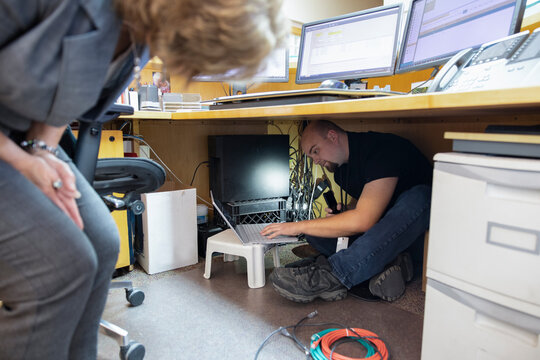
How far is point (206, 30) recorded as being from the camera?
452 mm

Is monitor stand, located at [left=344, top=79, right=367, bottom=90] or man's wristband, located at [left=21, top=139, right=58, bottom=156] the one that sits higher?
monitor stand, located at [left=344, top=79, right=367, bottom=90]

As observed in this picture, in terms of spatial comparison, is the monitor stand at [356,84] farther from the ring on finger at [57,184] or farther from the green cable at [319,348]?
the ring on finger at [57,184]

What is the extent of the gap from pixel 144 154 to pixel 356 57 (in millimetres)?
1247

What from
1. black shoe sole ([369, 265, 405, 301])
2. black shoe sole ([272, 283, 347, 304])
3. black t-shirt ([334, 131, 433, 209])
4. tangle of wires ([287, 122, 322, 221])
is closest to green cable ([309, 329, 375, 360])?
black shoe sole ([272, 283, 347, 304])

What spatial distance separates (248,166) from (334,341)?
3.51ft

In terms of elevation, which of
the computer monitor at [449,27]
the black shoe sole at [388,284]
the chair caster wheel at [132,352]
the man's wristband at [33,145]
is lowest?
the chair caster wheel at [132,352]

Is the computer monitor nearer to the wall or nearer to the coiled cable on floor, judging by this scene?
the coiled cable on floor

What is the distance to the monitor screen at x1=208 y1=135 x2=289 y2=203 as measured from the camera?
1882mm

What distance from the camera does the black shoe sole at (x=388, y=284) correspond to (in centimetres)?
130

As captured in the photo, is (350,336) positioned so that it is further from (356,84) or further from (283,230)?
(356,84)

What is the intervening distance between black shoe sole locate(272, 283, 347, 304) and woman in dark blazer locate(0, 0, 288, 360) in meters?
0.79

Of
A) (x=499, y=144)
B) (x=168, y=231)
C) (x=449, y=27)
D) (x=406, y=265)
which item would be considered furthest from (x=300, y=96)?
Answer: (x=168, y=231)

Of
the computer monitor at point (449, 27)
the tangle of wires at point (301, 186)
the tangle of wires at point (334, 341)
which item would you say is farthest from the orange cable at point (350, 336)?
the tangle of wires at point (301, 186)

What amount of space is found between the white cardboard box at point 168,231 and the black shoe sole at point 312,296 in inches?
22.8
